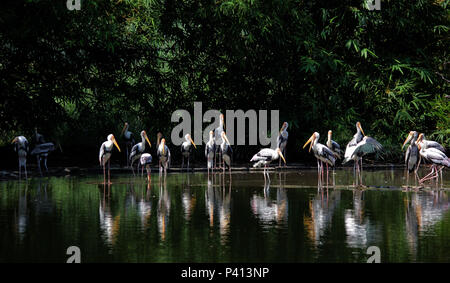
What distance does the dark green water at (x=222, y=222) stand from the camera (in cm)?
924

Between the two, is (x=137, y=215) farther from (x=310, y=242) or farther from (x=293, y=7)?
(x=293, y=7)

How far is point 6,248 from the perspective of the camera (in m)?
9.55

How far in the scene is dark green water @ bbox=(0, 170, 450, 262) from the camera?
364 inches

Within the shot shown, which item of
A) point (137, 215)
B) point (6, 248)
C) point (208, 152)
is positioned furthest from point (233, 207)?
point (208, 152)
